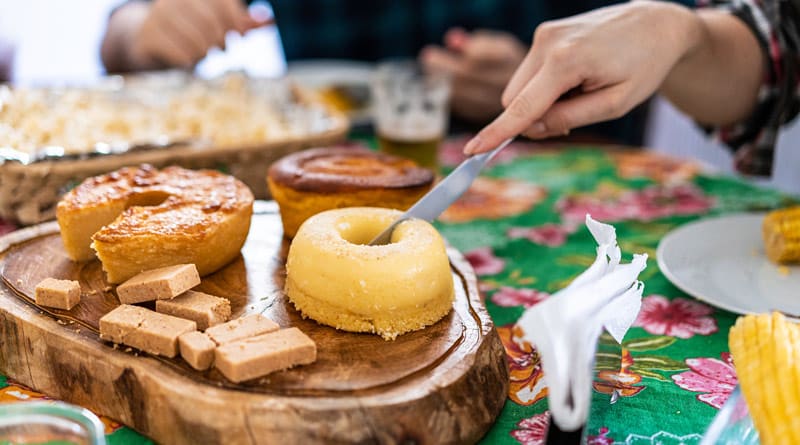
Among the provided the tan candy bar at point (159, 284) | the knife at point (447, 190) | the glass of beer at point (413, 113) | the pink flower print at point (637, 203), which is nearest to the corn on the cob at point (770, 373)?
the knife at point (447, 190)

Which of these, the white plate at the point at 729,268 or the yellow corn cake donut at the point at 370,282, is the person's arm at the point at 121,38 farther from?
the white plate at the point at 729,268

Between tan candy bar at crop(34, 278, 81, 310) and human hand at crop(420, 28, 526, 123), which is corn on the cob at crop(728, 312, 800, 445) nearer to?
tan candy bar at crop(34, 278, 81, 310)

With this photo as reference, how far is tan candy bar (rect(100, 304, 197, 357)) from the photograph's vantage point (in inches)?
37.7

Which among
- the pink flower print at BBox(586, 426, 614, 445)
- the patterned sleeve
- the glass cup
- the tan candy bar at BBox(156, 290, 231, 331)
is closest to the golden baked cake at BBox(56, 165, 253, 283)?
the tan candy bar at BBox(156, 290, 231, 331)

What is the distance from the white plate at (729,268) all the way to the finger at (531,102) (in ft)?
1.32

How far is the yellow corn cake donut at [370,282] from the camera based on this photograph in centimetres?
103

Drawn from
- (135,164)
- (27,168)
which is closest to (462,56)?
(135,164)

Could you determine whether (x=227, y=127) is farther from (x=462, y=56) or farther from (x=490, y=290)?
(x=462, y=56)

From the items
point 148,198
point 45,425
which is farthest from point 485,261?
point 45,425

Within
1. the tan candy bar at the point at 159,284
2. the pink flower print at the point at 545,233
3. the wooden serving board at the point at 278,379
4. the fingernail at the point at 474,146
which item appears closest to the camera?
the wooden serving board at the point at 278,379

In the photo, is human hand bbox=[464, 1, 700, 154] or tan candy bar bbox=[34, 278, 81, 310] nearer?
tan candy bar bbox=[34, 278, 81, 310]

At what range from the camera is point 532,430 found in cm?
97

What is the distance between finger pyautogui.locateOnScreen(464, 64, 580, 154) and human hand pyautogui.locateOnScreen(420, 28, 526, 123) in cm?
142

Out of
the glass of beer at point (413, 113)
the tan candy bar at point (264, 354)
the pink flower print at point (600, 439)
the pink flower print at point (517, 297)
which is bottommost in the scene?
the pink flower print at point (517, 297)
